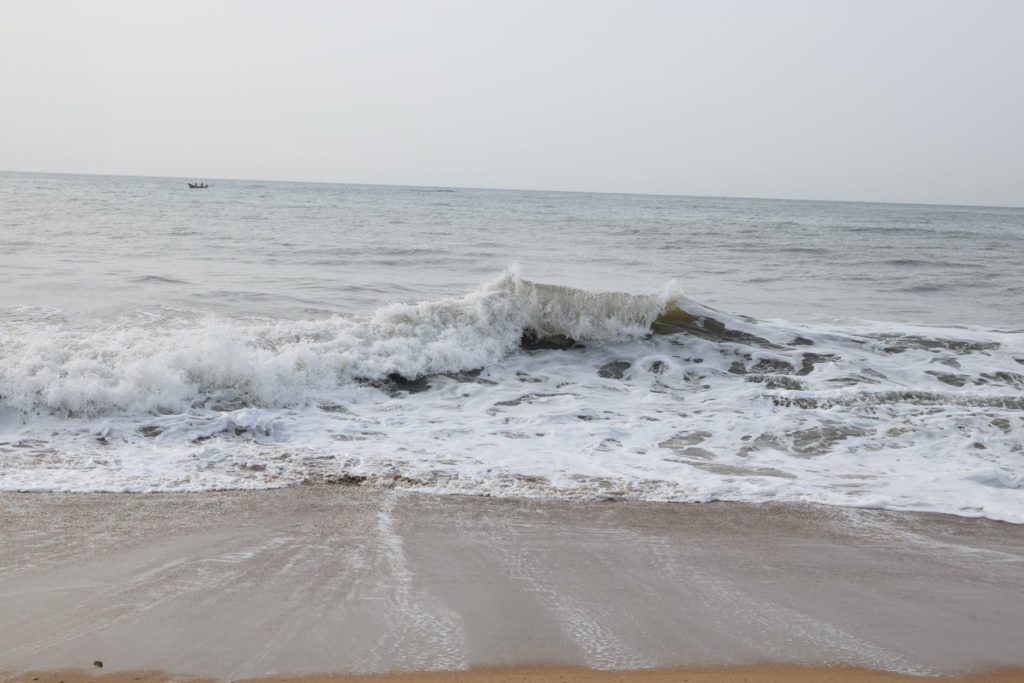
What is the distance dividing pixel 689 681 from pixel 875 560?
6.61 ft

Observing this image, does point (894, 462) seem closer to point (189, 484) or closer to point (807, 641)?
point (807, 641)

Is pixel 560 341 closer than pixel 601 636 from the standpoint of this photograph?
No

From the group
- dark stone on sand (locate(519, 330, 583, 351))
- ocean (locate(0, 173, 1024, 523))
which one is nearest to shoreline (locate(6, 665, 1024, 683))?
ocean (locate(0, 173, 1024, 523))

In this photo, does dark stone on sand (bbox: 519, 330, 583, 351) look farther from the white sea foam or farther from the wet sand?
the wet sand

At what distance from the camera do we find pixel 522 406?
845 cm

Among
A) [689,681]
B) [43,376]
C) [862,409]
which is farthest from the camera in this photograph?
[862,409]

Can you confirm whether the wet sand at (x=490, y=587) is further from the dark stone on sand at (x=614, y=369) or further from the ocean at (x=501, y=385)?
the dark stone on sand at (x=614, y=369)

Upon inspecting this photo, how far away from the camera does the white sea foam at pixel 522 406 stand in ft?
19.2

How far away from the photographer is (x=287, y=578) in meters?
3.91

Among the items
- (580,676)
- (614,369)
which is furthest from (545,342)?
(580,676)

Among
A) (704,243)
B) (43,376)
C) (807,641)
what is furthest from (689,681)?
(704,243)

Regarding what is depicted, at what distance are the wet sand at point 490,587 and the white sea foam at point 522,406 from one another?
54cm

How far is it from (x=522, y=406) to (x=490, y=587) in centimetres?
461

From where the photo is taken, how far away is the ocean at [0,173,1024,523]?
5.95 meters
